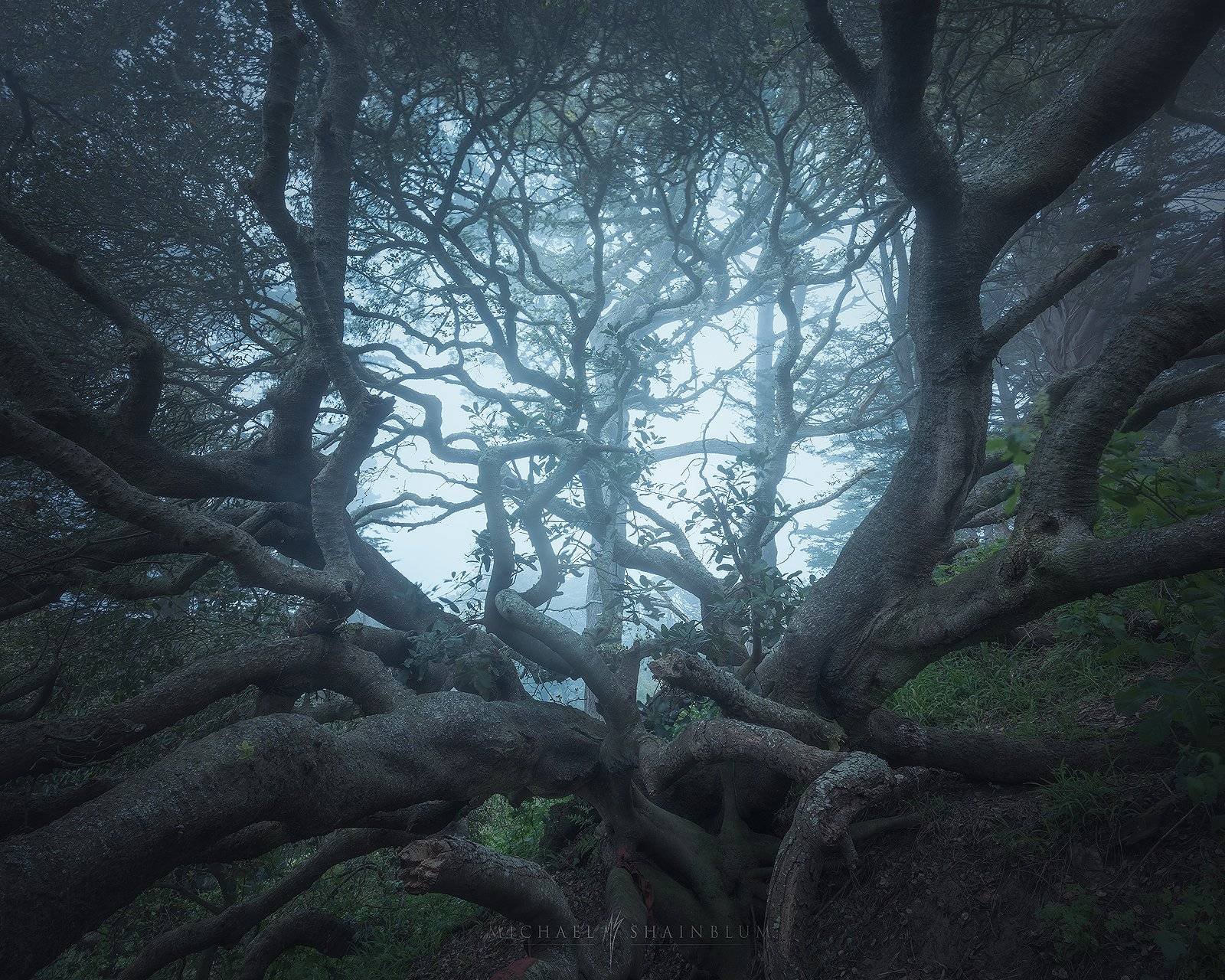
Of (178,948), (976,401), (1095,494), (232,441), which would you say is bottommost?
(178,948)

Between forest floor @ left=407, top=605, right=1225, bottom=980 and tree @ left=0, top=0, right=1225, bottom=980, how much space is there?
0.30 m

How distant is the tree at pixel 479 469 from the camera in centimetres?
316

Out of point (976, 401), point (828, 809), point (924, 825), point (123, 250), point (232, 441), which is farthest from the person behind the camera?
point (232, 441)

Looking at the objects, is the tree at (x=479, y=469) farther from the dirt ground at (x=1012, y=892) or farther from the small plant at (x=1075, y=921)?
the small plant at (x=1075, y=921)

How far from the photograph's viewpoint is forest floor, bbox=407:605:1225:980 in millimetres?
2676

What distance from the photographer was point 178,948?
15.2ft

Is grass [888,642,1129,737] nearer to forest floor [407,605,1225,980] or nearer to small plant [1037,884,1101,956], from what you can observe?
forest floor [407,605,1225,980]

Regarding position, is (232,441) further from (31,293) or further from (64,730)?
(64,730)

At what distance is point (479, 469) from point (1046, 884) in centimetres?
415

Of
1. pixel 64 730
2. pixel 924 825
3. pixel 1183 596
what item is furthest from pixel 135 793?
pixel 1183 596

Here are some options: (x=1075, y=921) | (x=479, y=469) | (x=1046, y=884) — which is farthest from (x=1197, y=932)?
(x=479, y=469)

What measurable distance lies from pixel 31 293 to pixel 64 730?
4071 mm

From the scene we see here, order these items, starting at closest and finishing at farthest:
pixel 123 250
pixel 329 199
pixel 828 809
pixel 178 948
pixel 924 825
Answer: pixel 828 809
pixel 924 825
pixel 178 948
pixel 329 199
pixel 123 250

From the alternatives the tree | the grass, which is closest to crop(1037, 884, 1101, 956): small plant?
the tree
